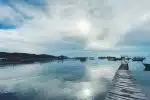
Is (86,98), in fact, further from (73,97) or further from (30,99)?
(30,99)

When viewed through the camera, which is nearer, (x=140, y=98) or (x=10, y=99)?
(x=140, y=98)

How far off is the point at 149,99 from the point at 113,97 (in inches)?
186

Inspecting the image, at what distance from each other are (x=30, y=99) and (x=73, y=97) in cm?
564

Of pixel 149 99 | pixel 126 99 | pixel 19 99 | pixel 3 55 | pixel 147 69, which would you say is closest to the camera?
pixel 126 99

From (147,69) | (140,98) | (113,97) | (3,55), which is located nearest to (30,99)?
(113,97)

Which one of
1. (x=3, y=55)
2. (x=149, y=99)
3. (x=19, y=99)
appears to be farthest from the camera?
(x=3, y=55)

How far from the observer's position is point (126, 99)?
23734 mm

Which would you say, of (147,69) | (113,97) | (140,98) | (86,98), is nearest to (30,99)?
(86,98)

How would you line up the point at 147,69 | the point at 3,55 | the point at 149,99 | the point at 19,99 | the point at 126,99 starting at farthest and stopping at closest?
the point at 3,55
the point at 147,69
the point at 19,99
the point at 149,99
the point at 126,99

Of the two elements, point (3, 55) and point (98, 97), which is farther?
point (3, 55)

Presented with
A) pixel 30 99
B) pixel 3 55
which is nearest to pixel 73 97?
pixel 30 99

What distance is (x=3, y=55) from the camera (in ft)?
577

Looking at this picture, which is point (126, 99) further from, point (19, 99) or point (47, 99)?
point (19, 99)

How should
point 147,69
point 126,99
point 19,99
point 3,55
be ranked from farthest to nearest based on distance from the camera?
point 3,55, point 147,69, point 19,99, point 126,99
